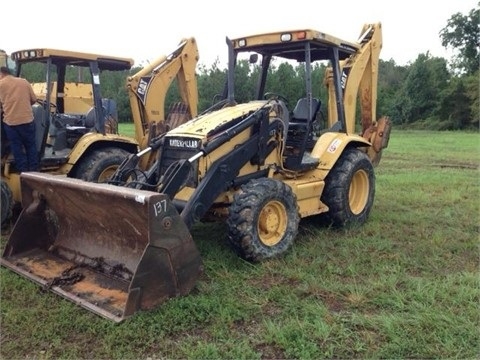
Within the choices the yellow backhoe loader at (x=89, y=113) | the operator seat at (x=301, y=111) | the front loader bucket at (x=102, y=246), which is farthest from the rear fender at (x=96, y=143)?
the operator seat at (x=301, y=111)

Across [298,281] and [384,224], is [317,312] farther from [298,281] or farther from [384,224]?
[384,224]

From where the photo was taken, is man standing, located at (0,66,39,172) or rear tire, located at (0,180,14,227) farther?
man standing, located at (0,66,39,172)

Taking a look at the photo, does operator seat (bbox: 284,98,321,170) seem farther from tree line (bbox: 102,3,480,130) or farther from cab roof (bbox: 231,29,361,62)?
tree line (bbox: 102,3,480,130)

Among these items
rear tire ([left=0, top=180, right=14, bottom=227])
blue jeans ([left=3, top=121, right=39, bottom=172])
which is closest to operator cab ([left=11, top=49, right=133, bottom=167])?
blue jeans ([left=3, top=121, right=39, bottom=172])

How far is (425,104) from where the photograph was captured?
139 feet

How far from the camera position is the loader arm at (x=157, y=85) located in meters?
8.16

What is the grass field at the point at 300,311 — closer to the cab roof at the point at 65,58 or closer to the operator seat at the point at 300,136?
the operator seat at the point at 300,136

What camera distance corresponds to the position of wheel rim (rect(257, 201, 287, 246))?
517 cm

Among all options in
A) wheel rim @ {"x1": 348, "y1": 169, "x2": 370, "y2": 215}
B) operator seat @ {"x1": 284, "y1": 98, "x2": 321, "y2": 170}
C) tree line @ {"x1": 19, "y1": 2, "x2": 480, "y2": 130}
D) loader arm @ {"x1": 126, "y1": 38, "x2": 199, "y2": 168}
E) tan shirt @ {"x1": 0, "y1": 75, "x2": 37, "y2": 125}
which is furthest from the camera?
tree line @ {"x1": 19, "y1": 2, "x2": 480, "y2": 130}

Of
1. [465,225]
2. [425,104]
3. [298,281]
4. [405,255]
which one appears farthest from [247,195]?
[425,104]

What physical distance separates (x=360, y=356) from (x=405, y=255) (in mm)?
2206

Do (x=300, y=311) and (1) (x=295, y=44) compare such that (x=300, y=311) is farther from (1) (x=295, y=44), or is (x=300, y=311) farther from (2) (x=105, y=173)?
(2) (x=105, y=173)

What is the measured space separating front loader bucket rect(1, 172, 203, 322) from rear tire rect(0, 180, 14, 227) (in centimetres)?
102

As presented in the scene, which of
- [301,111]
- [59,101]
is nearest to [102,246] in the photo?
[301,111]
